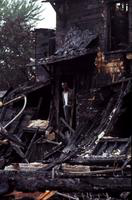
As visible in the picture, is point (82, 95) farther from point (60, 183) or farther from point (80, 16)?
point (60, 183)

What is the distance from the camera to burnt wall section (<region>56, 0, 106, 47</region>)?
18.6 m

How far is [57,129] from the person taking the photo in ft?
61.2

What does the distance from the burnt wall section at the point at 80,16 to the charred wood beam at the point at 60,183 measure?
29.0 feet

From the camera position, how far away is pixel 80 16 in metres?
19.6

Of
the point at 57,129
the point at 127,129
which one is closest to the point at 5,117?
the point at 57,129

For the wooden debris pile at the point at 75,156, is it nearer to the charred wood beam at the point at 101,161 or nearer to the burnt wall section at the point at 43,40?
the charred wood beam at the point at 101,161

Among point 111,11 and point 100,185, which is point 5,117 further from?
point 100,185

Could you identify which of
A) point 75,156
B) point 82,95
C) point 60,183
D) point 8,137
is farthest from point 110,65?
point 60,183

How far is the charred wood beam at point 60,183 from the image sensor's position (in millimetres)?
9273

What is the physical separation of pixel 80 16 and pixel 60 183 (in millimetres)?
10989

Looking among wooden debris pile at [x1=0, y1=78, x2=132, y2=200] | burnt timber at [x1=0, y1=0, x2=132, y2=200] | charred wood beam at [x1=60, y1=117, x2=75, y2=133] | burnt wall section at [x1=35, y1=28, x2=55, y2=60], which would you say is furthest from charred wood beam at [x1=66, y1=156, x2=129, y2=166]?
burnt wall section at [x1=35, y1=28, x2=55, y2=60]

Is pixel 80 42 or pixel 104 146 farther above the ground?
pixel 80 42

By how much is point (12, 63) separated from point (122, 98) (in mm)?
16223

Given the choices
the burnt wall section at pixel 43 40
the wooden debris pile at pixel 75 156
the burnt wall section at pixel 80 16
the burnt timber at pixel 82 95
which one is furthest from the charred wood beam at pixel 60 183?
the burnt wall section at pixel 43 40
